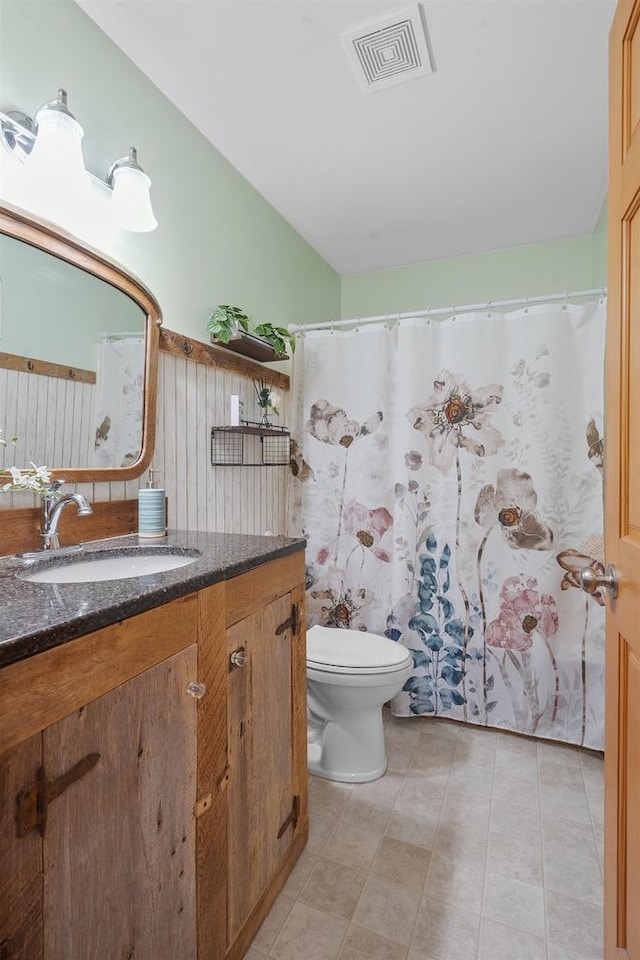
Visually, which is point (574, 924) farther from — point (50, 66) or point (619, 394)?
point (50, 66)

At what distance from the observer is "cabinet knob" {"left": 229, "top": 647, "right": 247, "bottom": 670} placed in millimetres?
1061

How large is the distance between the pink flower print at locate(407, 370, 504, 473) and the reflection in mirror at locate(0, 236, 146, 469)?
1.24 meters

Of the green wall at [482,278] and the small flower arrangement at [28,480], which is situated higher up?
the green wall at [482,278]

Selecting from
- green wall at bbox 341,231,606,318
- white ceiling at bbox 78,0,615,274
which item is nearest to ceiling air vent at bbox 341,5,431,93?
white ceiling at bbox 78,0,615,274

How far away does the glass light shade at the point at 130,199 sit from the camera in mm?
1392

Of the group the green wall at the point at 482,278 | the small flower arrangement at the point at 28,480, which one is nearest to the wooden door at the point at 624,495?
the small flower arrangement at the point at 28,480

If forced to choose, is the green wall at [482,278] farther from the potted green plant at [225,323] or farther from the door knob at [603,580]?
the door knob at [603,580]

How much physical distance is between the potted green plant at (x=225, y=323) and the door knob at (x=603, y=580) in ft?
4.67

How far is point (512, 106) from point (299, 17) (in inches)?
32.4

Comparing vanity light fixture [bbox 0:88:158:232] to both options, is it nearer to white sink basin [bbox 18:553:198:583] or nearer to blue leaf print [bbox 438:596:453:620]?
white sink basin [bbox 18:553:198:583]

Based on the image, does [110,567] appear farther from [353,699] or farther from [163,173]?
[163,173]

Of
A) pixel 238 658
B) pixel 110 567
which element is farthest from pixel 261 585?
pixel 110 567

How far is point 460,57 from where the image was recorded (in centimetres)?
153

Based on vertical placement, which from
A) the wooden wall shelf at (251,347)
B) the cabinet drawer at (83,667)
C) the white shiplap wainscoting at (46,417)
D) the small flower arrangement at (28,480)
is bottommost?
the cabinet drawer at (83,667)
